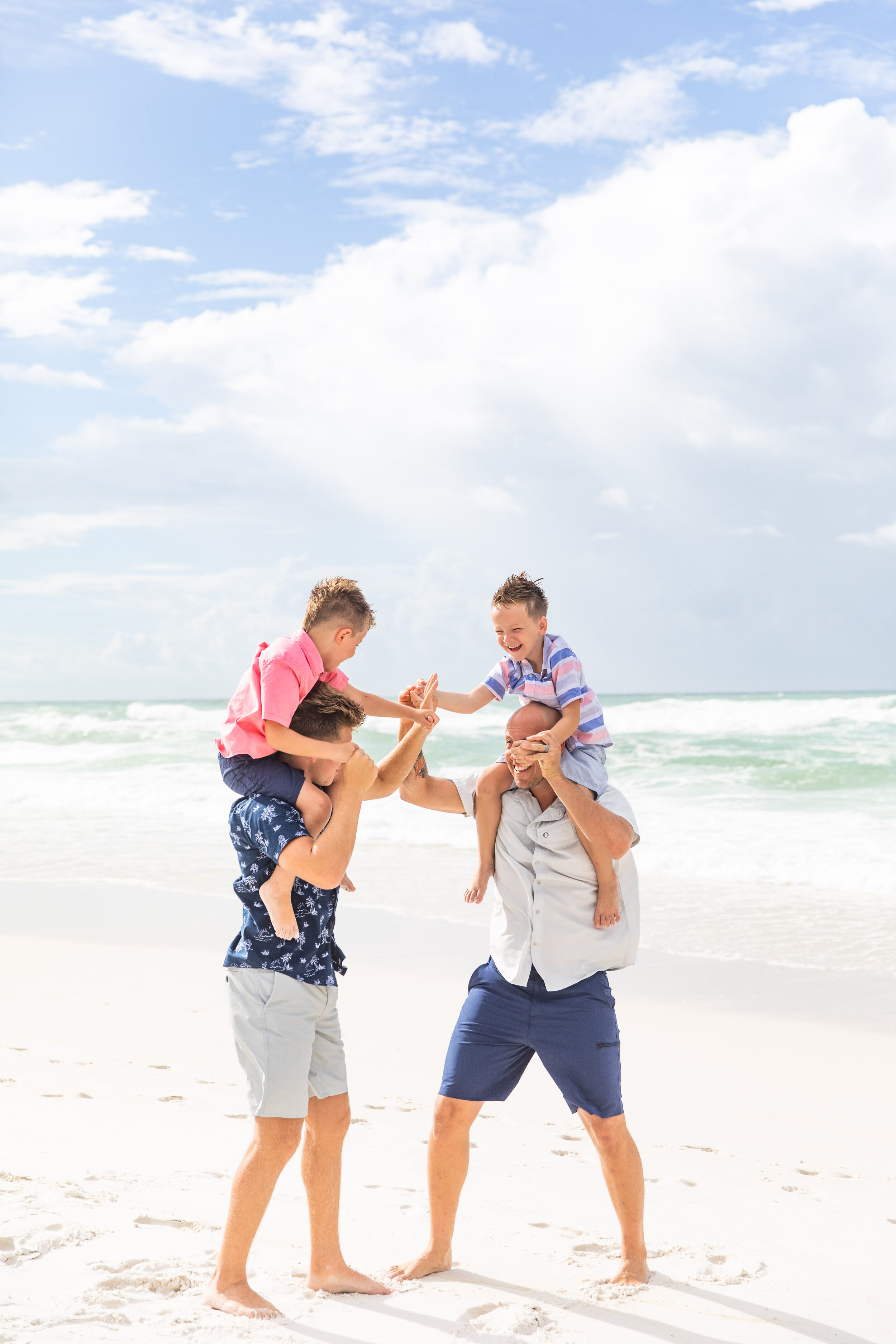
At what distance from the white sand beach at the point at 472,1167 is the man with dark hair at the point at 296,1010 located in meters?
0.16

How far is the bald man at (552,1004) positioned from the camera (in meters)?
3.00

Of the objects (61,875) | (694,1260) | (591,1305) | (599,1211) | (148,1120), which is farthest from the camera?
(61,875)

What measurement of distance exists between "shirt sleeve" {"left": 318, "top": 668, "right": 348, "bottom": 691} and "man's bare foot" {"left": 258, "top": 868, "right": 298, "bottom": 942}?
0.61 m

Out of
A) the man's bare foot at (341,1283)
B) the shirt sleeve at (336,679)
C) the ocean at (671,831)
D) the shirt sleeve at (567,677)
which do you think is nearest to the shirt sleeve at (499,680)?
the shirt sleeve at (567,677)

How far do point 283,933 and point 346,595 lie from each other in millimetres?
971

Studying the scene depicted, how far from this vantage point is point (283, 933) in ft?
8.83

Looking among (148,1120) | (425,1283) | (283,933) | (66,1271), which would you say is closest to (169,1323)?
(66,1271)

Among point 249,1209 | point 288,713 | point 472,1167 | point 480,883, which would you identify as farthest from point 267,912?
point 472,1167

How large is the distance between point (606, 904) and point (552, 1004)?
330 millimetres

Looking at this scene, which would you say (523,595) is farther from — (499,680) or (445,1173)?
(445,1173)

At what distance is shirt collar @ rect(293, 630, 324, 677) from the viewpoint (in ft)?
9.71

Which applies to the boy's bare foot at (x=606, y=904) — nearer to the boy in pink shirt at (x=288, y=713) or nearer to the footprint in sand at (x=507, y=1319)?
the boy in pink shirt at (x=288, y=713)

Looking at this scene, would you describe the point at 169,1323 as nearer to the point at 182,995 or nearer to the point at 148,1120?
the point at 148,1120

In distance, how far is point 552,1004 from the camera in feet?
10.0
